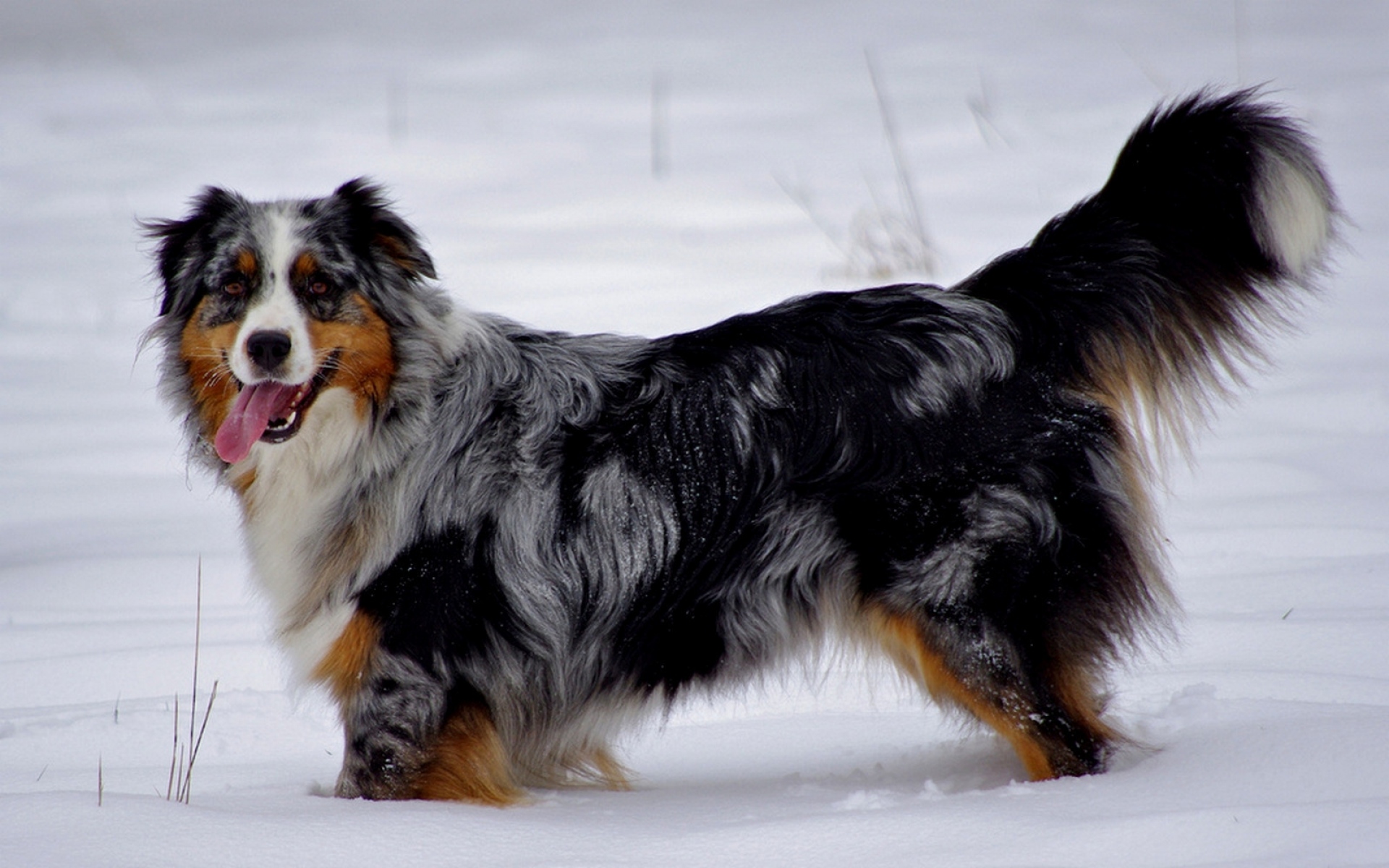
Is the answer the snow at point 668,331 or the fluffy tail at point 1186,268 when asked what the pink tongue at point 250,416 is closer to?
the snow at point 668,331

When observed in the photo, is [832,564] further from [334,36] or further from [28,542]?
[334,36]

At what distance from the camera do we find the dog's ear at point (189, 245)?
3744 millimetres

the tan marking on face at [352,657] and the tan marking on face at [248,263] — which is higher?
the tan marking on face at [248,263]

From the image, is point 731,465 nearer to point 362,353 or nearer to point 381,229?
point 362,353

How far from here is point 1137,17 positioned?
14.2m

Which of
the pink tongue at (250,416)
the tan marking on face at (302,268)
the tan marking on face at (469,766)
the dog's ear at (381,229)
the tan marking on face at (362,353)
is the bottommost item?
the tan marking on face at (469,766)

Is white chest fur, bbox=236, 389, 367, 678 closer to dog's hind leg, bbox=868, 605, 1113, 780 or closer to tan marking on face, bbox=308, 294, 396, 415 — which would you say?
tan marking on face, bbox=308, 294, 396, 415

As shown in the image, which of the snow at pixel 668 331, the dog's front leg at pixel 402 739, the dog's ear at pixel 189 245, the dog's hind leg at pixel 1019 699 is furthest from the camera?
the dog's ear at pixel 189 245

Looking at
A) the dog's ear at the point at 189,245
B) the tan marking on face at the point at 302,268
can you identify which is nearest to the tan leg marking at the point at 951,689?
the tan marking on face at the point at 302,268

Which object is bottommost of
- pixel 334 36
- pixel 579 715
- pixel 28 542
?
pixel 28 542

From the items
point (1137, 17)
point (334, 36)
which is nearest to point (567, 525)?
point (1137, 17)

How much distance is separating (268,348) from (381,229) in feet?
1.90

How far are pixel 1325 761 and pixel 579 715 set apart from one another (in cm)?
187

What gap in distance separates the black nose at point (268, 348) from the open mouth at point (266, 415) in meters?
0.11
